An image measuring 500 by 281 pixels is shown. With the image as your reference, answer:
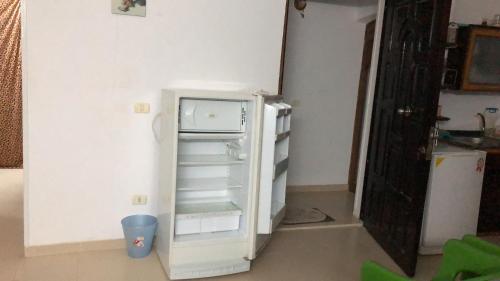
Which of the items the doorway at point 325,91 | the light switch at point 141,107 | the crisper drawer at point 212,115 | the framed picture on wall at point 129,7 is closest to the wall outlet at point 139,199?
the light switch at point 141,107

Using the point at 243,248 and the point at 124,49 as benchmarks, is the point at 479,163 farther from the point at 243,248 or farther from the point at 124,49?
the point at 124,49

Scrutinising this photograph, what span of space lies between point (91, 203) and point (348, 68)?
10.8 feet

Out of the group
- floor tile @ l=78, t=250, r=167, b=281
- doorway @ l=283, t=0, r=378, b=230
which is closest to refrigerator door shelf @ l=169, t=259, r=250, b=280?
floor tile @ l=78, t=250, r=167, b=281

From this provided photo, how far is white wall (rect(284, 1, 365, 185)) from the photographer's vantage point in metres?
4.53

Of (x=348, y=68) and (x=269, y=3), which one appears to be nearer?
(x=269, y=3)

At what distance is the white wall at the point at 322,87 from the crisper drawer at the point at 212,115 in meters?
1.98

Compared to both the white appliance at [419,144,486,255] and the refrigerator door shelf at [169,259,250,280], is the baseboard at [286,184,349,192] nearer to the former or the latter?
the white appliance at [419,144,486,255]

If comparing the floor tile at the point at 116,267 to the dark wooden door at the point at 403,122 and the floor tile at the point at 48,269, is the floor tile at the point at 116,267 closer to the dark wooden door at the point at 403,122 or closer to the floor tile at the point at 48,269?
the floor tile at the point at 48,269

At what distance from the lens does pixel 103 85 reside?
279 centimetres

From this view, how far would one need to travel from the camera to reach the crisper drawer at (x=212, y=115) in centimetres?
256

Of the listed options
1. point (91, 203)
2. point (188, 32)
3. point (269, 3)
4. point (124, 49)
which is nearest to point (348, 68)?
point (269, 3)

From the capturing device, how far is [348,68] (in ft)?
15.6

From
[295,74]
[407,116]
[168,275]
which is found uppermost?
[295,74]

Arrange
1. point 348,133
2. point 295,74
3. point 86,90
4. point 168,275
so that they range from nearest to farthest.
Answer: point 168,275
point 86,90
point 295,74
point 348,133
